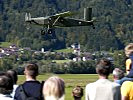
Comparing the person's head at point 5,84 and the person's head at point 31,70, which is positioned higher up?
the person's head at point 31,70

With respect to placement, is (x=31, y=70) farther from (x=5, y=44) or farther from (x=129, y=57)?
(x=5, y=44)

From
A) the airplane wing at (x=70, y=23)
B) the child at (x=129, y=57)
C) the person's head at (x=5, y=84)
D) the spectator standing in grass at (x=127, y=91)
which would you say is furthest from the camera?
the airplane wing at (x=70, y=23)

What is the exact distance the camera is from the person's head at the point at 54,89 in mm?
7195

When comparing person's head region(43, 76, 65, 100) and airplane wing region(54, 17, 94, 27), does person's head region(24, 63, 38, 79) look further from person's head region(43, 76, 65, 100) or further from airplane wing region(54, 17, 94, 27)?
airplane wing region(54, 17, 94, 27)

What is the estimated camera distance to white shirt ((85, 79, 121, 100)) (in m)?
9.09

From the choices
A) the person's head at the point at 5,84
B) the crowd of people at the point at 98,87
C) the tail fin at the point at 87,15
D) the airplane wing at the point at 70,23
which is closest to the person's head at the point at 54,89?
the person's head at the point at 5,84

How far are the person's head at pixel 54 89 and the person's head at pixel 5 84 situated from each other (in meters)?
0.73

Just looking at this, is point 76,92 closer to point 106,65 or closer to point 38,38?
point 106,65

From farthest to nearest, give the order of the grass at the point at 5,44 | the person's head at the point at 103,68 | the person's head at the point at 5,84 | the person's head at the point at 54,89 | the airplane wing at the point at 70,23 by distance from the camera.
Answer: the grass at the point at 5,44
the airplane wing at the point at 70,23
the person's head at the point at 103,68
the person's head at the point at 5,84
the person's head at the point at 54,89

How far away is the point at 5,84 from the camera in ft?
25.6

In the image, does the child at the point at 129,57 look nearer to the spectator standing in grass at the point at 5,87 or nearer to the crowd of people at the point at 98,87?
the crowd of people at the point at 98,87

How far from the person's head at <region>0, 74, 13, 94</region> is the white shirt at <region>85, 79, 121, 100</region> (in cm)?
163

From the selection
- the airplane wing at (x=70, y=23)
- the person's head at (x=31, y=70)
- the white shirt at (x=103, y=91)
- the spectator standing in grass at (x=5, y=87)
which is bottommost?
the white shirt at (x=103, y=91)

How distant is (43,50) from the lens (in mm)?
183000
